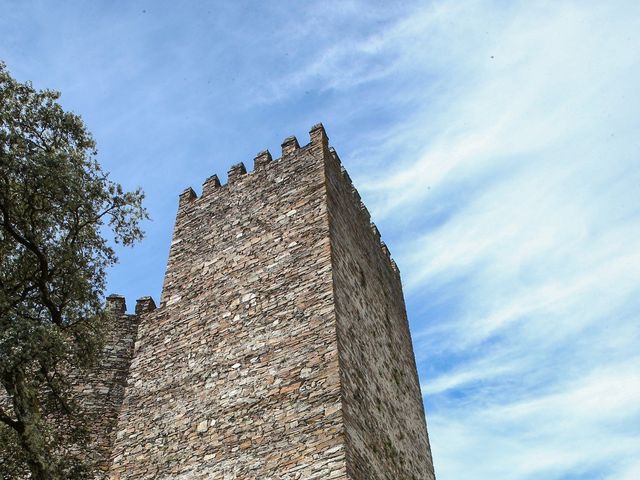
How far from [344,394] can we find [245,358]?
2121 mm

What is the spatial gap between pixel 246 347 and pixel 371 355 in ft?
7.35

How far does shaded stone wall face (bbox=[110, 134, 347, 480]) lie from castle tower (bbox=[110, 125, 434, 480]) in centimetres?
2

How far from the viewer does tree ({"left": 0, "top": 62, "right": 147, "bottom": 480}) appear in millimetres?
8633

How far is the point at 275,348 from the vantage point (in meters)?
10.5

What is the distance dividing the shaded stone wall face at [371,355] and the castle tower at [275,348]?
0.04 m

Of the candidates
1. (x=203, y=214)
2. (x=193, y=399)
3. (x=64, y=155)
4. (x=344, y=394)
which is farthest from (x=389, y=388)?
(x=64, y=155)

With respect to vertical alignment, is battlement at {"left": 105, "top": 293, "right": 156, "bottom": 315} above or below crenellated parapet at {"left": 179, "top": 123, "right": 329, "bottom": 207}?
below

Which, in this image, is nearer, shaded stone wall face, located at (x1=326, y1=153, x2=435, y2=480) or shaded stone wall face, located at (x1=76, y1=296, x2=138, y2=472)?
shaded stone wall face, located at (x1=326, y1=153, x2=435, y2=480)

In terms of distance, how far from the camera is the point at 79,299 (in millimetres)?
10133

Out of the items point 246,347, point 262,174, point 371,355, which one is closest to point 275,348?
point 246,347

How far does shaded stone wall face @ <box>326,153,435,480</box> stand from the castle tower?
44 millimetres

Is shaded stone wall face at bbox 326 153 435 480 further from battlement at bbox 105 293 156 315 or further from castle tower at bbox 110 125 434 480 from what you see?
battlement at bbox 105 293 156 315

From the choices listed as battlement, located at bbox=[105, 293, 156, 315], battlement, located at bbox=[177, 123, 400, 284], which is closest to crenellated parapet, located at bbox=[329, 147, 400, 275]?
battlement, located at bbox=[177, 123, 400, 284]

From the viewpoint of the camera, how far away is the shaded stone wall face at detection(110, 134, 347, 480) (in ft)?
30.9
